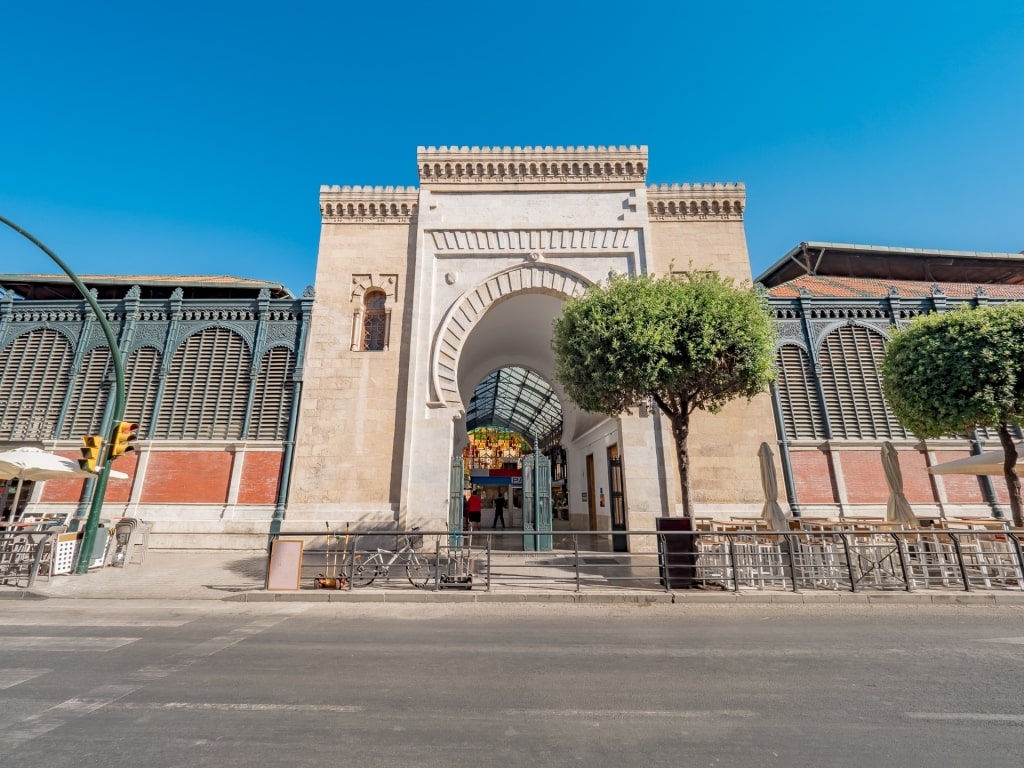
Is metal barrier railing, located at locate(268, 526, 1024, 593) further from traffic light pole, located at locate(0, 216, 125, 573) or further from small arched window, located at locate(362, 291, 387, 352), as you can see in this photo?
small arched window, located at locate(362, 291, 387, 352)

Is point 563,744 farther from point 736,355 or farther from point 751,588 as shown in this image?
point 736,355

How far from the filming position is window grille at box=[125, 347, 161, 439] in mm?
15500

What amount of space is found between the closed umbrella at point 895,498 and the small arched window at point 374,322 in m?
14.6

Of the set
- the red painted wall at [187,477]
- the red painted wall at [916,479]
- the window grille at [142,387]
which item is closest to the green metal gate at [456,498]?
the red painted wall at [187,477]

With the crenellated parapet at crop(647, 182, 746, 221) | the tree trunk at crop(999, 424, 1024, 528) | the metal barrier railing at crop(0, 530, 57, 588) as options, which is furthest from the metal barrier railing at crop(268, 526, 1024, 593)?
the crenellated parapet at crop(647, 182, 746, 221)

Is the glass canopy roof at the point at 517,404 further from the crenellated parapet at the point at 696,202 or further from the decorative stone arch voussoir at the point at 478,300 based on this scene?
the crenellated parapet at the point at 696,202

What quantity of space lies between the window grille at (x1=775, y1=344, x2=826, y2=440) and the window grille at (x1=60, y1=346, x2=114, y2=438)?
22.8 meters

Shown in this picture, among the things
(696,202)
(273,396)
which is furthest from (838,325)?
(273,396)

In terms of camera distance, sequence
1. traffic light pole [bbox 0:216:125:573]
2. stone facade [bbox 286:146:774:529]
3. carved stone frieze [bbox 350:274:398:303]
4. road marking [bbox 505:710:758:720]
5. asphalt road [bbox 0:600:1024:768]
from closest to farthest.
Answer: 1. asphalt road [bbox 0:600:1024:768]
2. road marking [bbox 505:710:758:720]
3. traffic light pole [bbox 0:216:125:573]
4. stone facade [bbox 286:146:774:529]
5. carved stone frieze [bbox 350:274:398:303]

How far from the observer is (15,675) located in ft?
15.0

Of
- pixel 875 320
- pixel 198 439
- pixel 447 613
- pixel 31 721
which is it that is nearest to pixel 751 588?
pixel 447 613

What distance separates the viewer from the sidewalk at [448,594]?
8.04 metres

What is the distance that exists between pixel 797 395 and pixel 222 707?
1701 centimetres

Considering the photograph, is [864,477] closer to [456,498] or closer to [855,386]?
[855,386]
